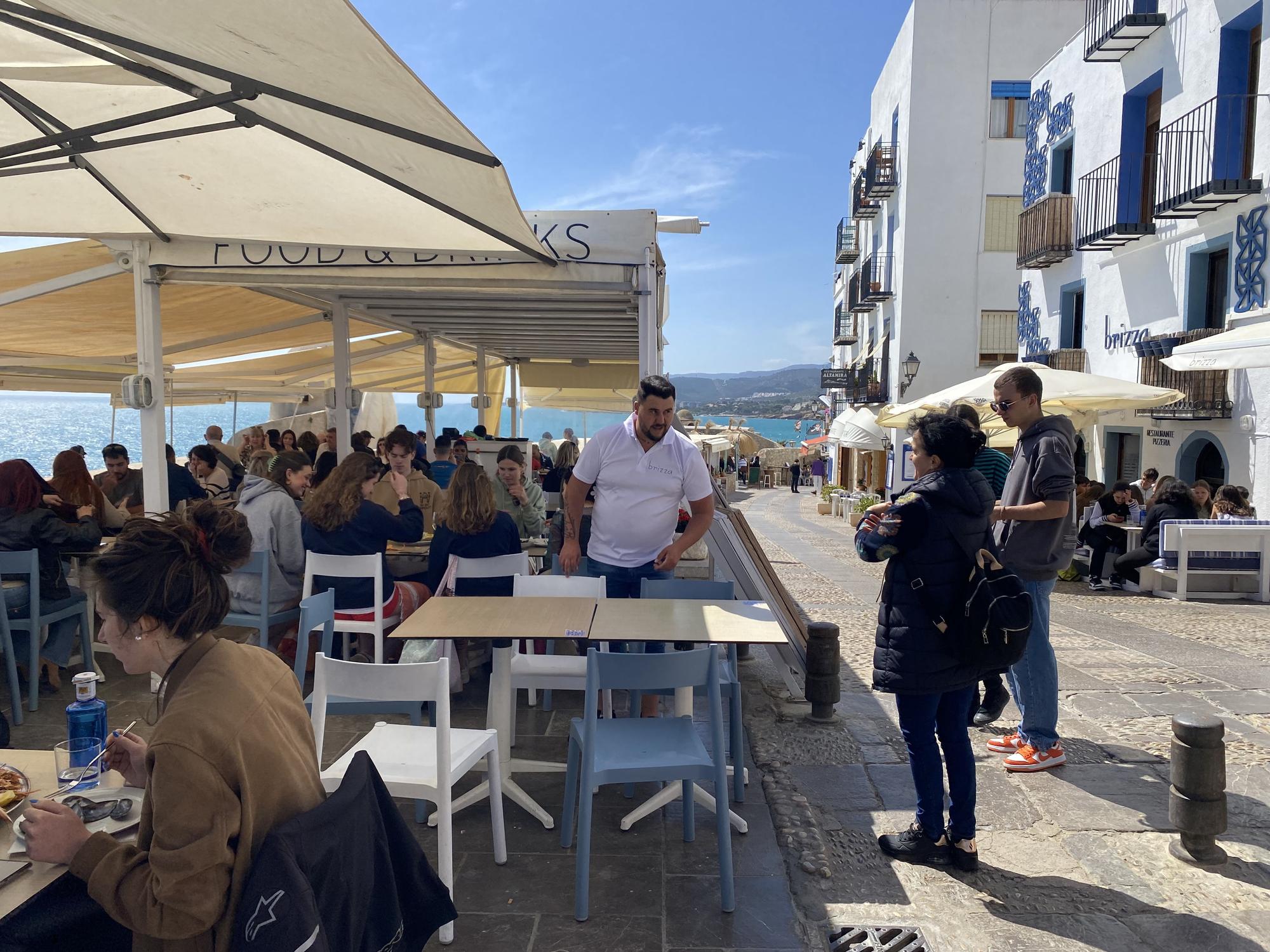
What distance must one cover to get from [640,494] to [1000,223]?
2430 cm

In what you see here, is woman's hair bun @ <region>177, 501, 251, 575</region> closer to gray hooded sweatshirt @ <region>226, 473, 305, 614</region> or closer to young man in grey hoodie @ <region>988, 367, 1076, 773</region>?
young man in grey hoodie @ <region>988, 367, 1076, 773</region>

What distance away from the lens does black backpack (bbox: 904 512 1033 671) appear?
3189mm

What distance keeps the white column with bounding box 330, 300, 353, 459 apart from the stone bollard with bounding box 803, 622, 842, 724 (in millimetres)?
5326

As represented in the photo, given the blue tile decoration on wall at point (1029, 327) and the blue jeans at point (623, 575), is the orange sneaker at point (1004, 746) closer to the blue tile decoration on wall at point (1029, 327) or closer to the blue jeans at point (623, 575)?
the blue jeans at point (623, 575)

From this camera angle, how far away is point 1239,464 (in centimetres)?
1062

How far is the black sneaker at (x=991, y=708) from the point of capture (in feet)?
16.4

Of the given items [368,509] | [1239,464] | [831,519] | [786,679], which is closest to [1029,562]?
[786,679]

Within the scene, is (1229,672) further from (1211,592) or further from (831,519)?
(831,519)

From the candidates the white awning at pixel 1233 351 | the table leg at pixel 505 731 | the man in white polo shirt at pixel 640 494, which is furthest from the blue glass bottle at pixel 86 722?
the white awning at pixel 1233 351

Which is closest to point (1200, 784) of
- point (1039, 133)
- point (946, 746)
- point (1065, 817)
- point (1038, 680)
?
point (1065, 817)

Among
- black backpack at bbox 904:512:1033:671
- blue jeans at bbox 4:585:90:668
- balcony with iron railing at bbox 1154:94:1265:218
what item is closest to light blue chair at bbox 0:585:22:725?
blue jeans at bbox 4:585:90:668

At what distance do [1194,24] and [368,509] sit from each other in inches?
509

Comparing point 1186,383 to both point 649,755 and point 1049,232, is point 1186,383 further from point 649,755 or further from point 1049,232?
point 649,755

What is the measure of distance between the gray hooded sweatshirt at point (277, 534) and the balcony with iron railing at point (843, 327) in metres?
33.4
